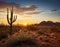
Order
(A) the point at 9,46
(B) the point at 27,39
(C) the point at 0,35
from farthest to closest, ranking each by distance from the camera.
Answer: (C) the point at 0,35 < (B) the point at 27,39 < (A) the point at 9,46

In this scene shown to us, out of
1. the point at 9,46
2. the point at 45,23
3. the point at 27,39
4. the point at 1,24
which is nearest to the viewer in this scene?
the point at 9,46

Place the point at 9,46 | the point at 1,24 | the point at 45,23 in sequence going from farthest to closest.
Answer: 1. the point at 45,23
2. the point at 1,24
3. the point at 9,46

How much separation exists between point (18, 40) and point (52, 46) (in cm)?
317

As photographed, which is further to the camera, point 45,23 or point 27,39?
point 45,23

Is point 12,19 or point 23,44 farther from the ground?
point 12,19

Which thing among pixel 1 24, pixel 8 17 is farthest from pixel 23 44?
pixel 1 24

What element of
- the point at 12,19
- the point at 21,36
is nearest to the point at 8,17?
the point at 12,19

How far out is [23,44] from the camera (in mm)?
14531

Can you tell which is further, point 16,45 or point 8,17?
point 8,17

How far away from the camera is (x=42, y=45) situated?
1466 cm

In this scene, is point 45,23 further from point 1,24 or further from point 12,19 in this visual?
point 12,19

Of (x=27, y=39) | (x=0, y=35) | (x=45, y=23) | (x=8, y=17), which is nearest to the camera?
(x=27, y=39)

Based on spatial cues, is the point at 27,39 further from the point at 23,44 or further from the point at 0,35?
the point at 0,35

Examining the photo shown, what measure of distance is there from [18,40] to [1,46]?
165cm
